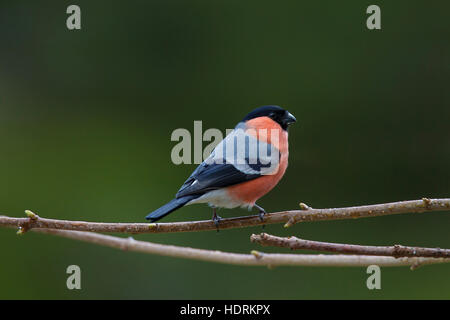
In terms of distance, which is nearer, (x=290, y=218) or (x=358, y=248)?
(x=358, y=248)

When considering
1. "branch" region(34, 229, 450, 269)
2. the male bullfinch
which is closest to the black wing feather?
the male bullfinch

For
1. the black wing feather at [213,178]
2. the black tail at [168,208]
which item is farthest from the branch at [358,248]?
the black wing feather at [213,178]

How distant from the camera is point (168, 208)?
6.02ft

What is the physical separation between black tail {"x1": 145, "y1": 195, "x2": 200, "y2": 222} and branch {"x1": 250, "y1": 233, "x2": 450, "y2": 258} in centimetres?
39

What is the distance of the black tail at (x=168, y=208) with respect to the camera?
1757mm

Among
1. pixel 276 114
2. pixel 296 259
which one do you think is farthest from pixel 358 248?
pixel 276 114

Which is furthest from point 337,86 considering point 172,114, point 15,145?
point 15,145

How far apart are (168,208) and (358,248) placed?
655 millimetres

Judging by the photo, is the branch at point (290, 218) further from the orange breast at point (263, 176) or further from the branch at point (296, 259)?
the orange breast at point (263, 176)

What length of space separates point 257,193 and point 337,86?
173 centimetres

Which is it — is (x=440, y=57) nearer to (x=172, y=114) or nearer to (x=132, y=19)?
(x=172, y=114)

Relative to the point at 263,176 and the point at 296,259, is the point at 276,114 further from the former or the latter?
the point at 296,259

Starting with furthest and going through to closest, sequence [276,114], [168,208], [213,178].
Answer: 1. [276,114]
2. [213,178]
3. [168,208]

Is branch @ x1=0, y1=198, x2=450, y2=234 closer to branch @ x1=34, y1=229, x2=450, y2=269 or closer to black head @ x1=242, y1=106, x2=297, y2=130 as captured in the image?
branch @ x1=34, y1=229, x2=450, y2=269
